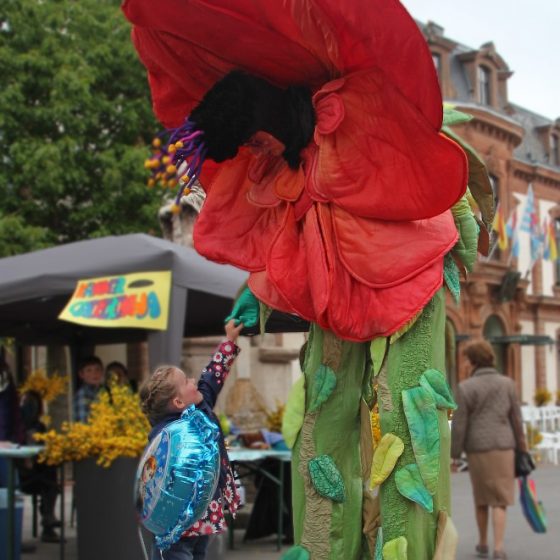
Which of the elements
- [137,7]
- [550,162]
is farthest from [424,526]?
[550,162]

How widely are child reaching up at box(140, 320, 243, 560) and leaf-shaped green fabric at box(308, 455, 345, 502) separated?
2.70 feet

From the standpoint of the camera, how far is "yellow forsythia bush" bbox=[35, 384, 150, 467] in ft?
20.0

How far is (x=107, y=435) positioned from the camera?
616 centimetres

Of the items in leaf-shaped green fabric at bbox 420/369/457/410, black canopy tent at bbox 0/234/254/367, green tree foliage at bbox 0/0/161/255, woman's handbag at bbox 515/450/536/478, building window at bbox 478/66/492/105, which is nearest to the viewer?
leaf-shaped green fabric at bbox 420/369/457/410

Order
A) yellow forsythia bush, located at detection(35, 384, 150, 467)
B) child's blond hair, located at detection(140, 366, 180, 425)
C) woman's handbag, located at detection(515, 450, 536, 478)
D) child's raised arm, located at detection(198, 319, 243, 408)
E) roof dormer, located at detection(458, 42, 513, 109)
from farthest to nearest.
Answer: roof dormer, located at detection(458, 42, 513, 109), woman's handbag, located at detection(515, 450, 536, 478), yellow forsythia bush, located at detection(35, 384, 150, 467), child's blond hair, located at detection(140, 366, 180, 425), child's raised arm, located at detection(198, 319, 243, 408)

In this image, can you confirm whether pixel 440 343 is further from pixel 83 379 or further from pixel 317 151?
pixel 83 379

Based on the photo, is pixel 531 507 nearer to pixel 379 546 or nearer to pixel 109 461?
pixel 109 461

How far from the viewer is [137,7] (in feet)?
9.23

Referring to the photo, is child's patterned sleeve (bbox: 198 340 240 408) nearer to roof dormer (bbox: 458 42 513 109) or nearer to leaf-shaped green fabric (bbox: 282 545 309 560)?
leaf-shaped green fabric (bbox: 282 545 309 560)

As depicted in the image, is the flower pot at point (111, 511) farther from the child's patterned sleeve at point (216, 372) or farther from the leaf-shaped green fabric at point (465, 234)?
the leaf-shaped green fabric at point (465, 234)

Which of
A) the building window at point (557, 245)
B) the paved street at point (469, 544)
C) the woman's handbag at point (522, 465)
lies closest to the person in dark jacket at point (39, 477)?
the paved street at point (469, 544)

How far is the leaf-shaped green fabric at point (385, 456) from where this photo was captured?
2.84 m

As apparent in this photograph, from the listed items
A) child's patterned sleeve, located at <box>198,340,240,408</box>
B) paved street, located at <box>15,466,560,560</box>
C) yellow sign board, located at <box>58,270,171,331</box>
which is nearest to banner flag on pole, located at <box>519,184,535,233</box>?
paved street, located at <box>15,466,560,560</box>

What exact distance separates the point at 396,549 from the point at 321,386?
55 cm
